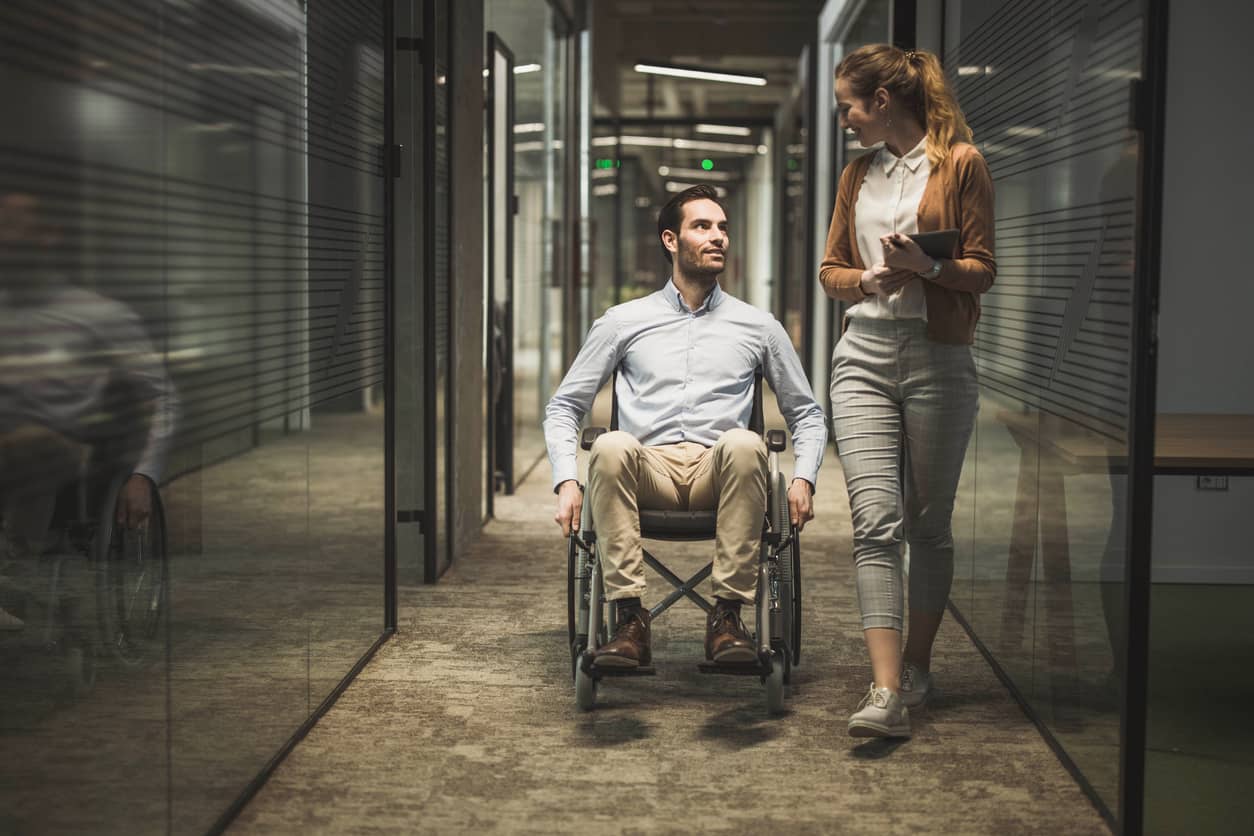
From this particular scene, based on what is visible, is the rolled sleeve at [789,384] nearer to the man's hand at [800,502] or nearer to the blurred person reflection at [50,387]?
the man's hand at [800,502]

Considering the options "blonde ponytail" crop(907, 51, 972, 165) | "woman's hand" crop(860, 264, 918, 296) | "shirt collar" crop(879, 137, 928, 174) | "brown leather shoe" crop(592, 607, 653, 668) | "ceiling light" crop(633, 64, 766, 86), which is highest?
"ceiling light" crop(633, 64, 766, 86)

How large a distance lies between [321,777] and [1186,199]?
3.67m

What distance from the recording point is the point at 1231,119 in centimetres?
493

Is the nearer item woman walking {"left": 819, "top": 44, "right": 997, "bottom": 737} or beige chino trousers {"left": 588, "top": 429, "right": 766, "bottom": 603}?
woman walking {"left": 819, "top": 44, "right": 997, "bottom": 737}

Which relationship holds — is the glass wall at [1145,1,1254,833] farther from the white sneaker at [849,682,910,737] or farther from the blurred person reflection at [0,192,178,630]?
the blurred person reflection at [0,192,178,630]

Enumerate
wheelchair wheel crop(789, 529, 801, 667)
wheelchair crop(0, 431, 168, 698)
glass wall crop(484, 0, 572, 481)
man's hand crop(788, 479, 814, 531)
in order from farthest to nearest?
glass wall crop(484, 0, 572, 481)
wheelchair wheel crop(789, 529, 801, 667)
man's hand crop(788, 479, 814, 531)
wheelchair crop(0, 431, 168, 698)

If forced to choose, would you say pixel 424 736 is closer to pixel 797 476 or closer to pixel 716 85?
pixel 797 476

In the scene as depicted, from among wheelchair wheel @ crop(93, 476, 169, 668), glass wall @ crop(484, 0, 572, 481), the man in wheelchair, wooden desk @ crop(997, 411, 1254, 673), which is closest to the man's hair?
the man in wheelchair

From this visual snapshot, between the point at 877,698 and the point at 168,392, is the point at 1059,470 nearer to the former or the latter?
the point at 877,698

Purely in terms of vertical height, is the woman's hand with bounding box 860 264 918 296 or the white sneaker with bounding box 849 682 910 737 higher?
the woman's hand with bounding box 860 264 918 296

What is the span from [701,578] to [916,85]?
1352 millimetres

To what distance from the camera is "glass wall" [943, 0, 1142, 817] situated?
275cm

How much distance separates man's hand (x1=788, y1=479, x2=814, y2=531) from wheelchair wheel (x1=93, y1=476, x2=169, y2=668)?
5.25ft

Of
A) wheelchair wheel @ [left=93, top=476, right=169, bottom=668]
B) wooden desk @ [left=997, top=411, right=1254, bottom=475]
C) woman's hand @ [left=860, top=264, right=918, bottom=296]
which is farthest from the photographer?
woman's hand @ [left=860, top=264, right=918, bottom=296]
